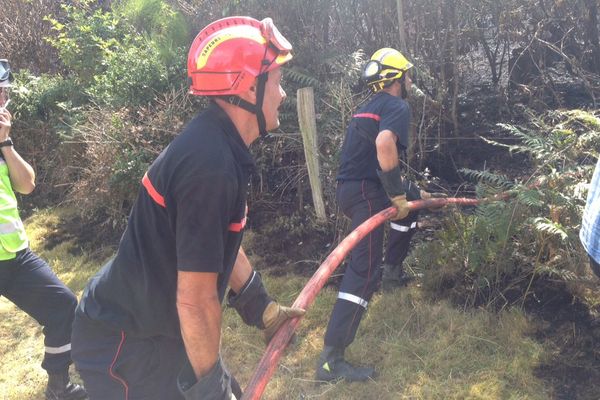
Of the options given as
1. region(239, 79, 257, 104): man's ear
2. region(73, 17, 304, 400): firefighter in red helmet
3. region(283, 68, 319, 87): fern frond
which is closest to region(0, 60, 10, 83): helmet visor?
region(73, 17, 304, 400): firefighter in red helmet

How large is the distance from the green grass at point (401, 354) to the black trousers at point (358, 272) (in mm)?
321

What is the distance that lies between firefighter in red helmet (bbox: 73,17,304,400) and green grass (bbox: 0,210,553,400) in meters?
1.73

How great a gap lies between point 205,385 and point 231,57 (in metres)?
1.15

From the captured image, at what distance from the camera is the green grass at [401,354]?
348 cm

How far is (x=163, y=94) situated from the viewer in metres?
6.35

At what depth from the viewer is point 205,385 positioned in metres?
1.94

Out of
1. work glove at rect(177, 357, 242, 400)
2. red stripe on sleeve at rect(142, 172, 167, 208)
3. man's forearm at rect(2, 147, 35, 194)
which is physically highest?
red stripe on sleeve at rect(142, 172, 167, 208)

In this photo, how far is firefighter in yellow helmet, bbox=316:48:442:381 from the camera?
3756 mm

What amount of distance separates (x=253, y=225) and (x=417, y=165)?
1.86 meters

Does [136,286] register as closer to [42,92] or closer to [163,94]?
[163,94]

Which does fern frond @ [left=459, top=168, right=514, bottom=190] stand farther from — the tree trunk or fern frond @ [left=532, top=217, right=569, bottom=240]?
the tree trunk

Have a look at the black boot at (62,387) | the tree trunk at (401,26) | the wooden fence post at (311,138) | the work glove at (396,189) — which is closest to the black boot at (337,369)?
the work glove at (396,189)

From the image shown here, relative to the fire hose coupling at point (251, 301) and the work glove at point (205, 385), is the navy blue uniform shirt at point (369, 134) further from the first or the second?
the work glove at point (205, 385)

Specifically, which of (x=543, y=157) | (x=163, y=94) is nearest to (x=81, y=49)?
(x=163, y=94)
